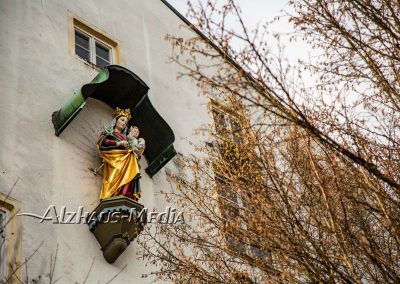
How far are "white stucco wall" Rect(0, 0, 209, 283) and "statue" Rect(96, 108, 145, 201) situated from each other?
0.91 ft

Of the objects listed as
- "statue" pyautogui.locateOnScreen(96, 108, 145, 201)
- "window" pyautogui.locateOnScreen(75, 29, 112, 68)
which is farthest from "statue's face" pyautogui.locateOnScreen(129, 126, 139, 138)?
"window" pyautogui.locateOnScreen(75, 29, 112, 68)

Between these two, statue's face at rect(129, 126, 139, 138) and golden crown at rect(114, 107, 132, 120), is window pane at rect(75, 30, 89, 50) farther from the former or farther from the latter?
statue's face at rect(129, 126, 139, 138)

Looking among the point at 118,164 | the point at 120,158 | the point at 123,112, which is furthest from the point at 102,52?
the point at 118,164

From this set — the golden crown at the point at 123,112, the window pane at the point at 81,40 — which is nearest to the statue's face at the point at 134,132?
the golden crown at the point at 123,112

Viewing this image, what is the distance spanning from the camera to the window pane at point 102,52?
12.9 metres

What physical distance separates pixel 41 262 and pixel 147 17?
7949 millimetres

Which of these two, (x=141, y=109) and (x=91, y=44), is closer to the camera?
(x=141, y=109)

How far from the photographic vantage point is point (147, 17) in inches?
594

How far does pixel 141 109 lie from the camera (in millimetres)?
11711

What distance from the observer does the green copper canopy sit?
37.3 feet

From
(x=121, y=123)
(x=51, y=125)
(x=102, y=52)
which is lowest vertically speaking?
(x=51, y=125)

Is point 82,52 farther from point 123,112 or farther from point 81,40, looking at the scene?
point 123,112

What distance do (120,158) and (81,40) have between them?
3.36m

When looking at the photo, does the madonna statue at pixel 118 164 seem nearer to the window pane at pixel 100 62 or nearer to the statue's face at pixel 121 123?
the statue's face at pixel 121 123
